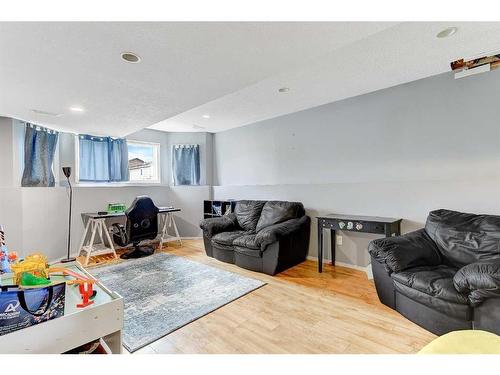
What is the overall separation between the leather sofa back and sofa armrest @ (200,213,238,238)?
8.61ft

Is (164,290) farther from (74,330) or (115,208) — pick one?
(115,208)

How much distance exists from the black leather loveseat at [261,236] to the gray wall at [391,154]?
323 millimetres

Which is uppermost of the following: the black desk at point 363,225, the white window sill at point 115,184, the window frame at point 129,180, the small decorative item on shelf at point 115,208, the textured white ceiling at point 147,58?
the textured white ceiling at point 147,58

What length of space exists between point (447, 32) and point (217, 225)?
11.0 feet

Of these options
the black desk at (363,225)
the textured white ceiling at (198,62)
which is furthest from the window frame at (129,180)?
the black desk at (363,225)

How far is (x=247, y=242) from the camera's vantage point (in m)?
3.16

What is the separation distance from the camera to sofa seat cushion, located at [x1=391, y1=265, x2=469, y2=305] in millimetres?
1657

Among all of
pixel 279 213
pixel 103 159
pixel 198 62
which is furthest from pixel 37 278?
pixel 103 159

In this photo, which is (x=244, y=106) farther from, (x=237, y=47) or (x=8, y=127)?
(x=8, y=127)

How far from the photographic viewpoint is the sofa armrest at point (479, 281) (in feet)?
4.82

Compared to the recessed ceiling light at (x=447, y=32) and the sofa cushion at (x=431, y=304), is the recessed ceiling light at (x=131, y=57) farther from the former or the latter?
the sofa cushion at (x=431, y=304)

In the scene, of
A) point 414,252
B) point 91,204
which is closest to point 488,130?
point 414,252
